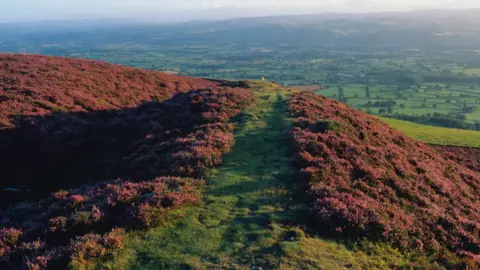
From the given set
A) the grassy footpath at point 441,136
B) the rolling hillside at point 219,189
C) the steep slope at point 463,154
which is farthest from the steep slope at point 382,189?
the grassy footpath at point 441,136

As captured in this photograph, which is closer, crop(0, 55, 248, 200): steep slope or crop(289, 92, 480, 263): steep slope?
crop(289, 92, 480, 263): steep slope

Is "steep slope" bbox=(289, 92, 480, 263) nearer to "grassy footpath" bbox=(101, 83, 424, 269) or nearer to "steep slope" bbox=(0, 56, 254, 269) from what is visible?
"grassy footpath" bbox=(101, 83, 424, 269)

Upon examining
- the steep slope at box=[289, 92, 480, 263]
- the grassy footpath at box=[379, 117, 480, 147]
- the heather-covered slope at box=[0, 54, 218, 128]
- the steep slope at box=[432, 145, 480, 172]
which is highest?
the heather-covered slope at box=[0, 54, 218, 128]

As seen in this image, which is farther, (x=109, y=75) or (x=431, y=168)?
(x=109, y=75)

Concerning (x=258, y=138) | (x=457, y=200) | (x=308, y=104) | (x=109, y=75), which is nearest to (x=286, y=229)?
(x=258, y=138)

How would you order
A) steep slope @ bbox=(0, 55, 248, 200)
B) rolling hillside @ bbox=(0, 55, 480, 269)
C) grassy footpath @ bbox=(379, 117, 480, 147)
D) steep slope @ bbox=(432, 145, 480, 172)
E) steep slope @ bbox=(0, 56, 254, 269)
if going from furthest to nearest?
1. grassy footpath @ bbox=(379, 117, 480, 147)
2. steep slope @ bbox=(432, 145, 480, 172)
3. steep slope @ bbox=(0, 55, 248, 200)
4. steep slope @ bbox=(0, 56, 254, 269)
5. rolling hillside @ bbox=(0, 55, 480, 269)

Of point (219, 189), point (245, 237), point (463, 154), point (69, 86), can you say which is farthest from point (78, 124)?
point (463, 154)

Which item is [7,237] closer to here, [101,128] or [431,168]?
[101,128]

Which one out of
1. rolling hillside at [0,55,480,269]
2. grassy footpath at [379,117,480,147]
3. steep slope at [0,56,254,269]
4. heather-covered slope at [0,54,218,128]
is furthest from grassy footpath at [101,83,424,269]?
grassy footpath at [379,117,480,147]
